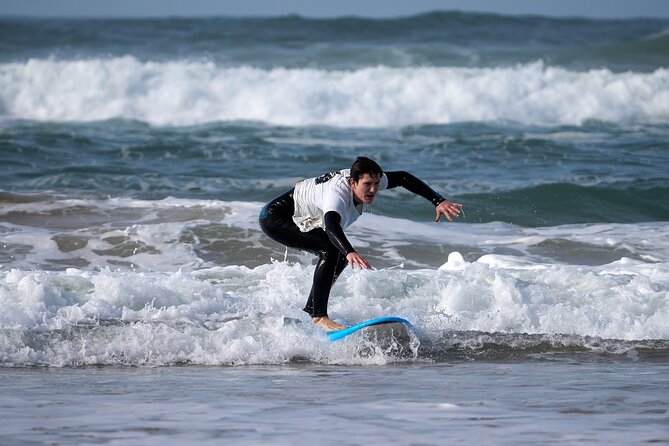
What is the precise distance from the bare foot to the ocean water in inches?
2.6

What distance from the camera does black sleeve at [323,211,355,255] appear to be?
640cm

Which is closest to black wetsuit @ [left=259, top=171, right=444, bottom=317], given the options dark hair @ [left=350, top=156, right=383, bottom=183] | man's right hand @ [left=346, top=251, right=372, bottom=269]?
dark hair @ [left=350, top=156, right=383, bottom=183]

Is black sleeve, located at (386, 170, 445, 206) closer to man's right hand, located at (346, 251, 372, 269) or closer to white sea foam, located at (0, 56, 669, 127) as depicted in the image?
man's right hand, located at (346, 251, 372, 269)

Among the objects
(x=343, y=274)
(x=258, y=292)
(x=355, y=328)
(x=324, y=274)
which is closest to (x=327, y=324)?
(x=355, y=328)

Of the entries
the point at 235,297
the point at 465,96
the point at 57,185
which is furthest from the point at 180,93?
the point at 235,297

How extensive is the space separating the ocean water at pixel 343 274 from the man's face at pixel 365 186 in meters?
1.01

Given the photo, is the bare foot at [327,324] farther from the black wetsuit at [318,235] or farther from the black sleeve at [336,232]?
the black sleeve at [336,232]

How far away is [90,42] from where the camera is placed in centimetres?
3569

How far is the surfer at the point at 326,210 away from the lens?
21.6 feet

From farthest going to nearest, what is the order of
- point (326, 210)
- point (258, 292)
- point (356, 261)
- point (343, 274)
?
1. point (343, 274)
2. point (258, 292)
3. point (326, 210)
4. point (356, 261)

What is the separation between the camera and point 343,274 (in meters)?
8.67

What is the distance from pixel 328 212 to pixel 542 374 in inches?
64.6

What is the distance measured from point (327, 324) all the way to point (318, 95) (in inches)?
728

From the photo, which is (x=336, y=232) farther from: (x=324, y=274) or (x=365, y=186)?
(x=324, y=274)
